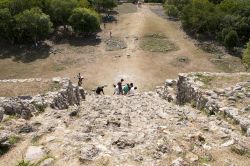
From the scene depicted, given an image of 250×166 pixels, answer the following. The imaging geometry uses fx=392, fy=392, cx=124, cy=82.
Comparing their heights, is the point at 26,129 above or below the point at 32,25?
below

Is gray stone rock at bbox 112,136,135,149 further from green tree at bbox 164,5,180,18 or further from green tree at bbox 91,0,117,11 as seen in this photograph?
green tree at bbox 91,0,117,11

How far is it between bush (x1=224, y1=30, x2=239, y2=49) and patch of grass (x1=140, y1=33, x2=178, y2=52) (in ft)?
25.9

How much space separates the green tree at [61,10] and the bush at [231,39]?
86.0 ft

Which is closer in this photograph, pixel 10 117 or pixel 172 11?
pixel 10 117

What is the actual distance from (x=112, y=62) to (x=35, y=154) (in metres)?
39.8

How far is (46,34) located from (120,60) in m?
13.6

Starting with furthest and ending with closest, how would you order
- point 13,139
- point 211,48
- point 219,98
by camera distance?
point 211,48 → point 219,98 → point 13,139

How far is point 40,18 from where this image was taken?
199 ft

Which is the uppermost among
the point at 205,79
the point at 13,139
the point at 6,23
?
the point at 6,23

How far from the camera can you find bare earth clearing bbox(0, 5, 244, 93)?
52469mm

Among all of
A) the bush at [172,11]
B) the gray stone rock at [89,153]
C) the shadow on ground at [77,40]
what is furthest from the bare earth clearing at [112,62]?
the gray stone rock at [89,153]

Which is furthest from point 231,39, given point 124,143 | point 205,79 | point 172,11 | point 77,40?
point 124,143

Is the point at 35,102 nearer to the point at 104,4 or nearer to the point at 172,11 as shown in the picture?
the point at 172,11

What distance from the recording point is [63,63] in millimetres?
56562
